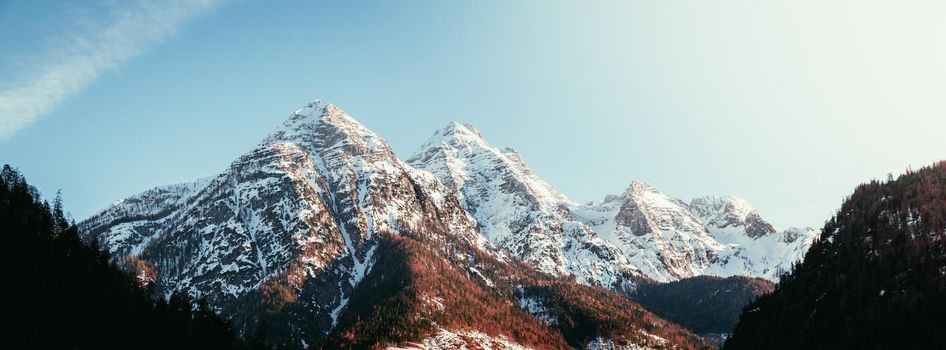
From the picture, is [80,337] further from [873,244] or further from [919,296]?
[873,244]

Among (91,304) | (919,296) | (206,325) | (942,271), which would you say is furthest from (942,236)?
(91,304)

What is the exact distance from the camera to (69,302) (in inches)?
6206

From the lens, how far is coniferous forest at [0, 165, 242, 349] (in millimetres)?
145375

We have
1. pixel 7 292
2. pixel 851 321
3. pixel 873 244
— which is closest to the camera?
pixel 7 292

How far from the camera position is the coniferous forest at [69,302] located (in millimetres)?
145375

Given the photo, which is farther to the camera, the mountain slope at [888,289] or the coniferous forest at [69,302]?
the mountain slope at [888,289]

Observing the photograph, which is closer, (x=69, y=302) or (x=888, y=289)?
(x=69, y=302)

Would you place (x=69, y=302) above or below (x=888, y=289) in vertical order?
below

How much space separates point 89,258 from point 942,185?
255m

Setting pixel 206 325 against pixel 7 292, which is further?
pixel 206 325

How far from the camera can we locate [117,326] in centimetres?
16488

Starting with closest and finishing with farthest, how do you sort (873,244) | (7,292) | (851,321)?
(7,292) → (851,321) → (873,244)

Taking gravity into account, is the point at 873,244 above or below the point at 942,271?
above

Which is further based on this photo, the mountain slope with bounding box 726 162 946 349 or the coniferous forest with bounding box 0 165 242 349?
the mountain slope with bounding box 726 162 946 349
